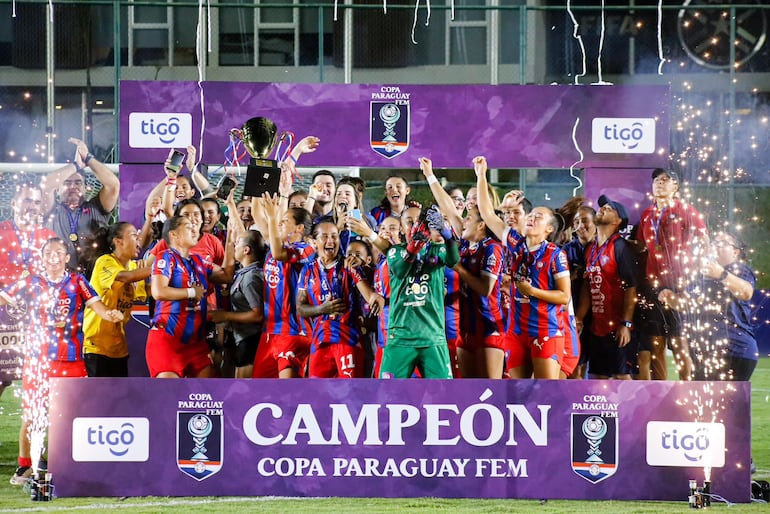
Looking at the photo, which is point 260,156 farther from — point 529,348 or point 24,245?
point 529,348

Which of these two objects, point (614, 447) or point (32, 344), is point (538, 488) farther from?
point (32, 344)

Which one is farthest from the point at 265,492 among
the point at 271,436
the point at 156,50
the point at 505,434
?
the point at 156,50

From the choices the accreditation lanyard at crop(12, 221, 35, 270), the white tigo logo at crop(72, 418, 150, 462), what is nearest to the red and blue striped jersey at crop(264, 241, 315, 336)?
the white tigo logo at crop(72, 418, 150, 462)

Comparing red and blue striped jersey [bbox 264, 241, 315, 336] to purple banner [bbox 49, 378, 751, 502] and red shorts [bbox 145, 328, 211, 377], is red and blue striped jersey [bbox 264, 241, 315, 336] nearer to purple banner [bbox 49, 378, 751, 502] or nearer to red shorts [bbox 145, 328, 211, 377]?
red shorts [bbox 145, 328, 211, 377]

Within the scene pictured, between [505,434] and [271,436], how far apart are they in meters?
1.41

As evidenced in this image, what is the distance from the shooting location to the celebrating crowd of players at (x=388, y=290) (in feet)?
24.5

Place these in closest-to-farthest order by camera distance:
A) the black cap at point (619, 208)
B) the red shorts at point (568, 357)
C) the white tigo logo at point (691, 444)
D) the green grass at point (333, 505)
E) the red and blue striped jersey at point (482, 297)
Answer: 1. the green grass at point (333, 505)
2. the white tigo logo at point (691, 444)
3. the red and blue striped jersey at point (482, 297)
4. the red shorts at point (568, 357)
5. the black cap at point (619, 208)

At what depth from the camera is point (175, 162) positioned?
8375mm

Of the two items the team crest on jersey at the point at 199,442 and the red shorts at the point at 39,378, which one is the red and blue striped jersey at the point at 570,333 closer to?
the team crest on jersey at the point at 199,442

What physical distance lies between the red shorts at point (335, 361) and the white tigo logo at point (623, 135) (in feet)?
8.35

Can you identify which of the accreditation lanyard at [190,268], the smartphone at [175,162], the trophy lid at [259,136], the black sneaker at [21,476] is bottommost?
the black sneaker at [21,476]

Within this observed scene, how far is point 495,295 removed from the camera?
7.77m

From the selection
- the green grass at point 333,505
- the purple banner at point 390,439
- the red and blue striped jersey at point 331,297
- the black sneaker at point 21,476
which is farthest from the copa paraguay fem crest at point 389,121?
the black sneaker at point 21,476

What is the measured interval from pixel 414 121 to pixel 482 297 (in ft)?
5.19
